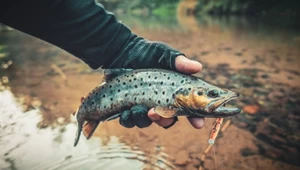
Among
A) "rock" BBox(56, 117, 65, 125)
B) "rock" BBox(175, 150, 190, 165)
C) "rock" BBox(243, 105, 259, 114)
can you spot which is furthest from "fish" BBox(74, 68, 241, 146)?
"rock" BBox(243, 105, 259, 114)

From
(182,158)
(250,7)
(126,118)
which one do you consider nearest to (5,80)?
(182,158)

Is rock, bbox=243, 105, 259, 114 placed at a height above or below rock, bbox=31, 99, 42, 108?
above

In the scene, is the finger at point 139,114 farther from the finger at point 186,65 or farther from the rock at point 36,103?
the rock at point 36,103

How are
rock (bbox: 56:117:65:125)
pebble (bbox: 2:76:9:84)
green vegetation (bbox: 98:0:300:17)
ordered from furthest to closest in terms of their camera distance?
green vegetation (bbox: 98:0:300:17) → pebble (bbox: 2:76:9:84) → rock (bbox: 56:117:65:125)

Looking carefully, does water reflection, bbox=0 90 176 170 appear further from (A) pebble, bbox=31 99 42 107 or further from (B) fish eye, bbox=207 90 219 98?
(B) fish eye, bbox=207 90 219 98

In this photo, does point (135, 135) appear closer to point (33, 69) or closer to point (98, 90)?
point (98, 90)
